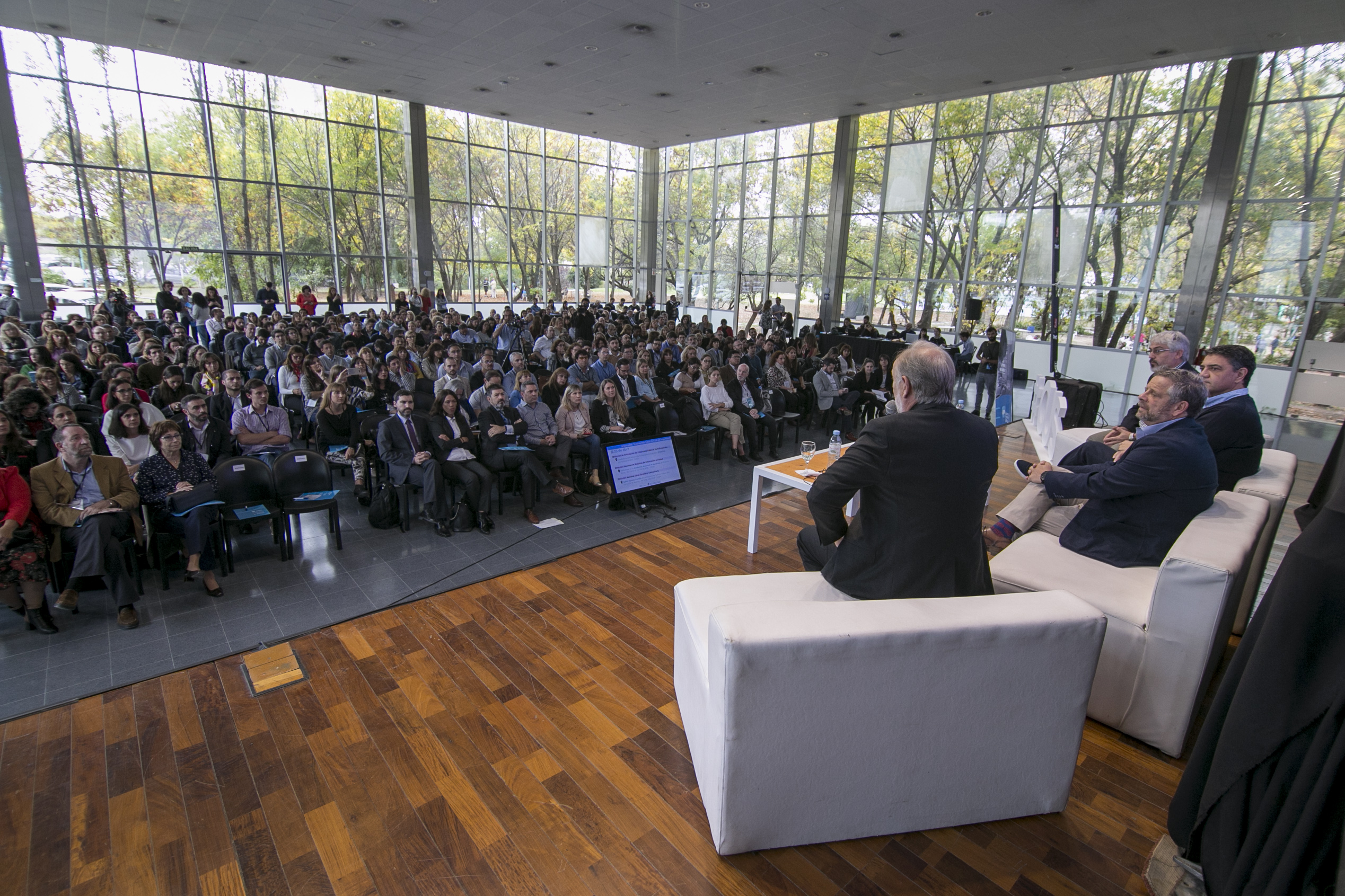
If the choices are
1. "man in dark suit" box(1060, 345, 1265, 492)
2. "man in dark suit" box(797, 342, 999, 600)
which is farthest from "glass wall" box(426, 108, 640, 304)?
"man in dark suit" box(797, 342, 999, 600)

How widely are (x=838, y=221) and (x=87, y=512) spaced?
1608 cm

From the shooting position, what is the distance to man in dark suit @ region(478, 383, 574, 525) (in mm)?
5445

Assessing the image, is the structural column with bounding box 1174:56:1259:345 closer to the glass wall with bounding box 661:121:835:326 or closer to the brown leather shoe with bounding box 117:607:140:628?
the glass wall with bounding box 661:121:835:326

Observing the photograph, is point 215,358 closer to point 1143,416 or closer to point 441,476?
point 441,476

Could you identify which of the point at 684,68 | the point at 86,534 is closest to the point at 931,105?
the point at 684,68

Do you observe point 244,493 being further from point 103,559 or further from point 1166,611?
point 1166,611

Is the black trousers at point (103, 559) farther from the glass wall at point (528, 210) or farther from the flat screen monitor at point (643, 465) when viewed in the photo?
the glass wall at point (528, 210)

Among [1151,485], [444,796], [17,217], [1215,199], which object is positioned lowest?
[444,796]

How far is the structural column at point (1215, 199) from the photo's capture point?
426 inches

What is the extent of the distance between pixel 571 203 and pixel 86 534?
18.6 m

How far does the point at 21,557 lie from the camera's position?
11.3 ft

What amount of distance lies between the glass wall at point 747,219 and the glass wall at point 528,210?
1.70m

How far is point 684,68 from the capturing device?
40.0 ft

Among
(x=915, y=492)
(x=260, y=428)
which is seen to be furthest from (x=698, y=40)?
(x=915, y=492)
